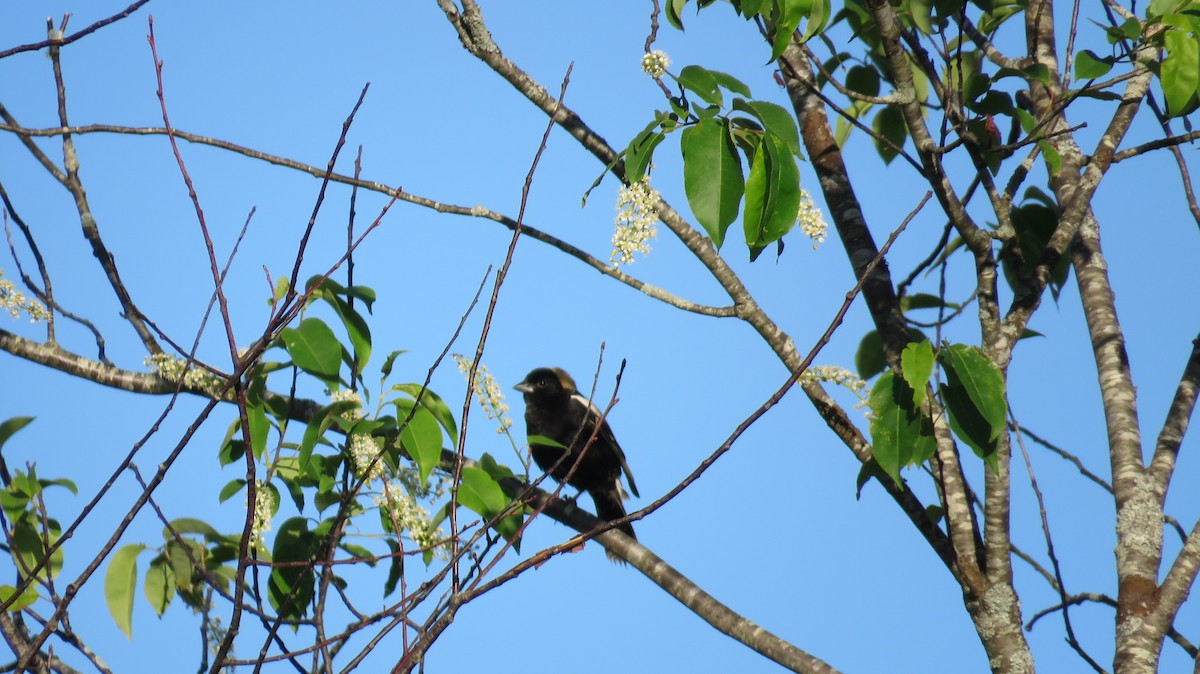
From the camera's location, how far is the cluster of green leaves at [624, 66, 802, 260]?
2318 millimetres

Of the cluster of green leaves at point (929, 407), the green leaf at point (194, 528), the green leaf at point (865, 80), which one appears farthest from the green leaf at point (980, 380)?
the green leaf at point (194, 528)

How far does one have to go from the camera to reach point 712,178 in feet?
7.63

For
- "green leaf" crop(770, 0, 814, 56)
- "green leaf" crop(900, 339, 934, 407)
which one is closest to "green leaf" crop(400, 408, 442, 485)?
"green leaf" crop(900, 339, 934, 407)

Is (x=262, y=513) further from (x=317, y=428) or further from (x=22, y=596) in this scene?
(x=22, y=596)

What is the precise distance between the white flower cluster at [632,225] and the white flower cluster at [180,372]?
1111 millimetres

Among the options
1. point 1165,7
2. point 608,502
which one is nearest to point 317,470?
point 1165,7

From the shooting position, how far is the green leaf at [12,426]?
2.97m

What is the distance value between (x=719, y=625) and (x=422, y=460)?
99 centimetres

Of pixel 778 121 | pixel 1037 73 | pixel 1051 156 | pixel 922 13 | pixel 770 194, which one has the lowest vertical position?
pixel 770 194

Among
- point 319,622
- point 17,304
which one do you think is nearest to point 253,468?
point 319,622

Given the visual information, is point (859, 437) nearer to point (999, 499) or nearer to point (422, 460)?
point (999, 499)

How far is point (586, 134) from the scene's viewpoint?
3.27m

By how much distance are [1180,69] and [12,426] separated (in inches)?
132

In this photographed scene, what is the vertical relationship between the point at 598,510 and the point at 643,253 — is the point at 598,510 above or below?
above
